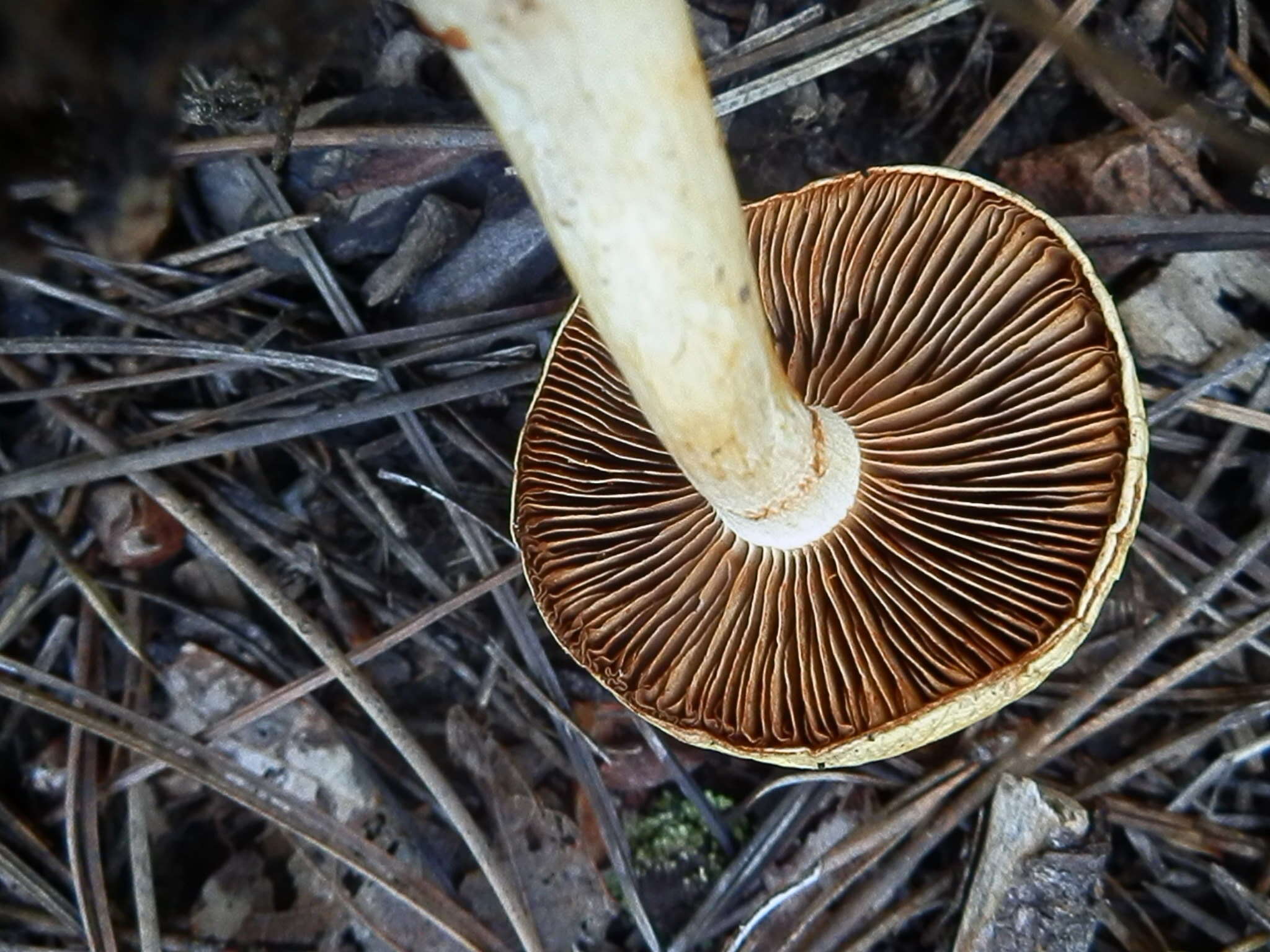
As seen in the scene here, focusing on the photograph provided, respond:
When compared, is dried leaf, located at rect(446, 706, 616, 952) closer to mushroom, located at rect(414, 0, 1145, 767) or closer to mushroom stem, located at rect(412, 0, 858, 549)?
mushroom, located at rect(414, 0, 1145, 767)

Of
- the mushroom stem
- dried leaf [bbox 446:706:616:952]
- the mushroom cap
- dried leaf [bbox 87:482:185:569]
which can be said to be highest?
the mushroom stem

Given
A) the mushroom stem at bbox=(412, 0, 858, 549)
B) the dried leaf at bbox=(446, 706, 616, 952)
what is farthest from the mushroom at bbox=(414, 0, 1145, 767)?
the dried leaf at bbox=(446, 706, 616, 952)

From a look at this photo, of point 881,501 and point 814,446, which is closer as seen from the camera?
point 814,446

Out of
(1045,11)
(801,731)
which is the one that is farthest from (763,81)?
(801,731)

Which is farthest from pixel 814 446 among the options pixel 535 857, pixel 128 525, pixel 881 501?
pixel 128 525

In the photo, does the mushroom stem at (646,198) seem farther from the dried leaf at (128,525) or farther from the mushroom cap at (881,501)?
the dried leaf at (128,525)

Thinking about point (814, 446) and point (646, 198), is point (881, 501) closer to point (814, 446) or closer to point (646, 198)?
point (814, 446)

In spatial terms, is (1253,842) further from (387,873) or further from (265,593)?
(265,593)
